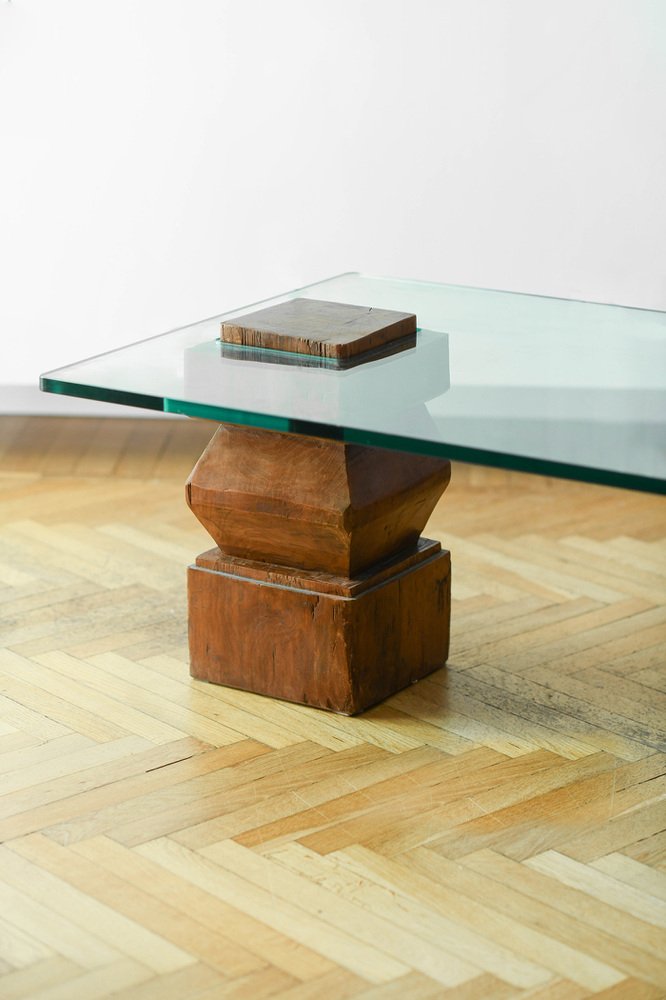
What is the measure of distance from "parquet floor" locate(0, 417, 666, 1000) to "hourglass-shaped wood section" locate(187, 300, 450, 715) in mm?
56

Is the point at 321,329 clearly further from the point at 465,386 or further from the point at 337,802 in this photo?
the point at 337,802

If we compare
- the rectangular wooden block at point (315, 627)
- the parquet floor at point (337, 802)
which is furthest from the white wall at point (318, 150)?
the rectangular wooden block at point (315, 627)

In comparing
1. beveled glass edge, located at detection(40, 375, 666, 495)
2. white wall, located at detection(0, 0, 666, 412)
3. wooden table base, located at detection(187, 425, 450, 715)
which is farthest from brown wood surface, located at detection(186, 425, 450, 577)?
white wall, located at detection(0, 0, 666, 412)

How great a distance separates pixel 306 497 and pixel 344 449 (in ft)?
0.25

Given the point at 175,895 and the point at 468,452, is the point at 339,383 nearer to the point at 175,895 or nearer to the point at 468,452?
the point at 468,452

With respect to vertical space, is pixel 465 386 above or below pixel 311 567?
above

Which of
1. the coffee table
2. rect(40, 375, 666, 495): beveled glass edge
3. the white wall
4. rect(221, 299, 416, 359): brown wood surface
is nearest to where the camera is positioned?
rect(40, 375, 666, 495): beveled glass edge

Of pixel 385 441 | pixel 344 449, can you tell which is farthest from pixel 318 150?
pixel 385 441

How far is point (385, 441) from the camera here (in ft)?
5.01

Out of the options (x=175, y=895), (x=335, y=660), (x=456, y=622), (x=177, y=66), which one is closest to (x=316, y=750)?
(x=335, y=660)

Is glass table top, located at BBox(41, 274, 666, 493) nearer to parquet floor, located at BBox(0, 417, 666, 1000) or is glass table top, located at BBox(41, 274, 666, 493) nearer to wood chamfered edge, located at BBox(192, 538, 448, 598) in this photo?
wood chamfered edge, located at BBox(192, 538, 448, 598)

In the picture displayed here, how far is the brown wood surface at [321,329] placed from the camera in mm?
1821

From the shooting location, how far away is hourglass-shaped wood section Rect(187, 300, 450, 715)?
1844 mm

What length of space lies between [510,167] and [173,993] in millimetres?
1971
